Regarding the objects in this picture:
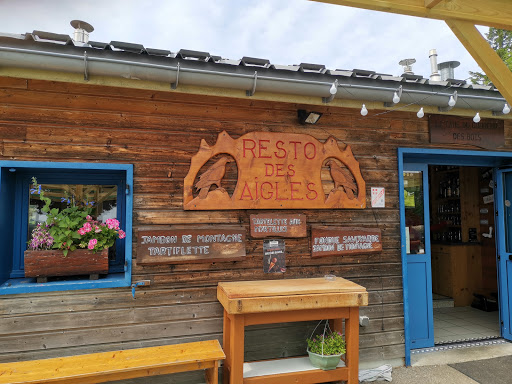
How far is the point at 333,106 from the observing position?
409 cm

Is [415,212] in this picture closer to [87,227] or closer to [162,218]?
[162,218]

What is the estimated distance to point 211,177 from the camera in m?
3.67

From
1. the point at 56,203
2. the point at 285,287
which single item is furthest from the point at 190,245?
the point at 56,203

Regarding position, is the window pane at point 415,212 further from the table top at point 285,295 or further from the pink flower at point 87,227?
the pink flower at point 87,227

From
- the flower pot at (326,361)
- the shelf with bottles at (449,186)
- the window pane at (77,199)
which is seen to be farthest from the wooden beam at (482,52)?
the shelf with bottles at (449,186)

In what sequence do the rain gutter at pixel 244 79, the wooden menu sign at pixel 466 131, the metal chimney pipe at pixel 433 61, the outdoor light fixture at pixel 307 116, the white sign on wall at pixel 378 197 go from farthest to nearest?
the metal chimney pipe at pixel 433 61 < the wooden menu sign at pixel 466 131 < the white sign on wall at pixel 378 197 < the outdoor light fixture at pixel 307 116 < the rain gutter at pixel 244 79

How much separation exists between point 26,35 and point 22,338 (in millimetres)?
2638

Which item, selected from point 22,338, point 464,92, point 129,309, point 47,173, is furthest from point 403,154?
point 22,338

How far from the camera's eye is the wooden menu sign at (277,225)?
12.5 feet

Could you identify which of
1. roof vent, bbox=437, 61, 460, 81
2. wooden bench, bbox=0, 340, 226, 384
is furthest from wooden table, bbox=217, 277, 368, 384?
roof vent, bbox=437, 61, 460, 81

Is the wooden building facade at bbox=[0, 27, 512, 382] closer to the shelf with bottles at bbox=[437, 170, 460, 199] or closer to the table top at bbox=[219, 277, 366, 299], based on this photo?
the table top at bbox=[219, 277, 366, 299]

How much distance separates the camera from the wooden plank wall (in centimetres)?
325

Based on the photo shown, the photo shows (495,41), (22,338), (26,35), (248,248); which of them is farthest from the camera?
(495,41)

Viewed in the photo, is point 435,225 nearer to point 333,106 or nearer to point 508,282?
point 508,282
